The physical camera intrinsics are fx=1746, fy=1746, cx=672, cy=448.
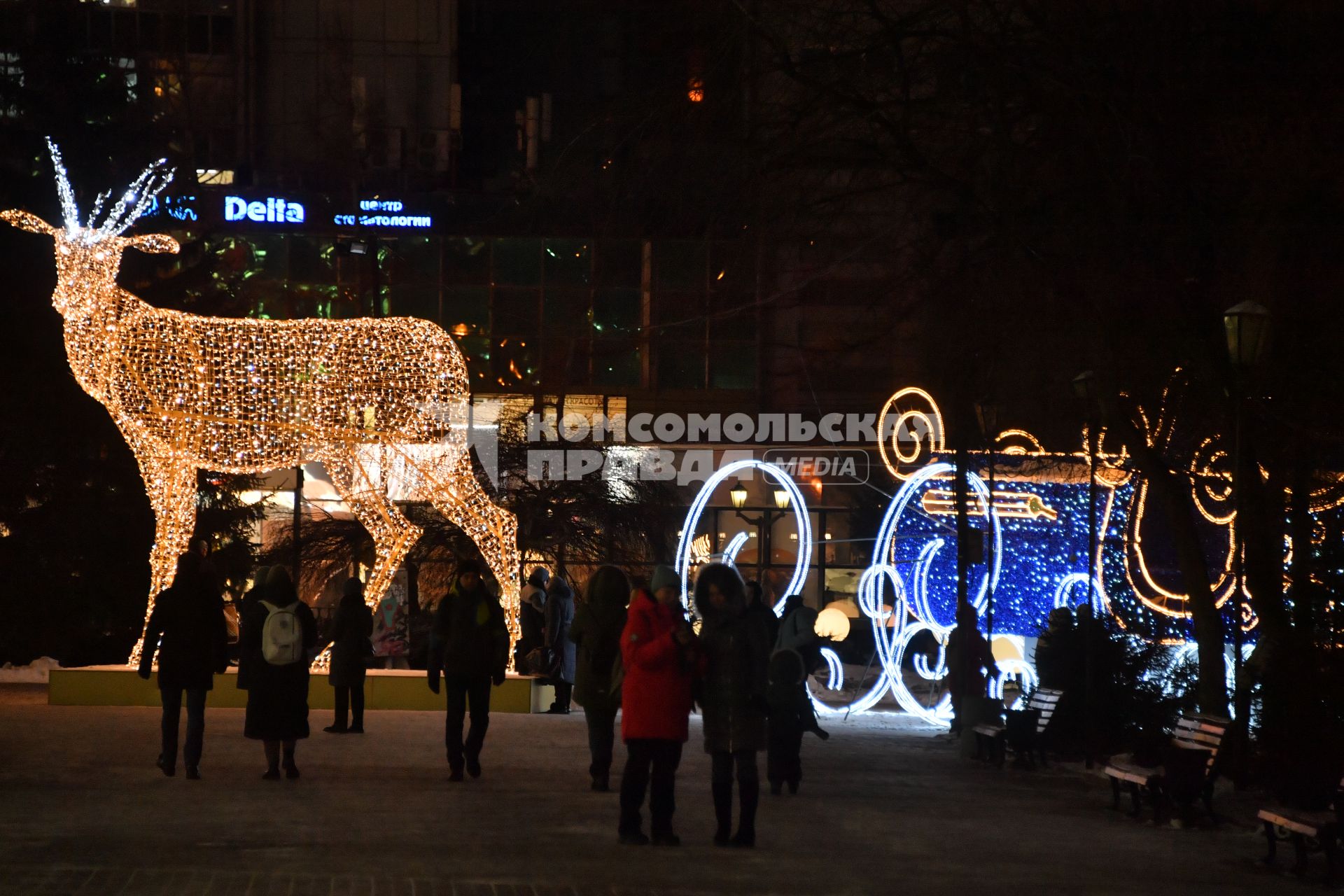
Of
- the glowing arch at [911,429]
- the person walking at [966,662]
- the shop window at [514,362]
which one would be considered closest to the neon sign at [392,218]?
the shop window at [514,362]

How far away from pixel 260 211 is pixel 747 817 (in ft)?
103

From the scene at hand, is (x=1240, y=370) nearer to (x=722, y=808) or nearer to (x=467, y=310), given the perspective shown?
(x=722, y=808)

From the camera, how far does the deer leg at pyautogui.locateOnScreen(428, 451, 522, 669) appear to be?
63.9 ft

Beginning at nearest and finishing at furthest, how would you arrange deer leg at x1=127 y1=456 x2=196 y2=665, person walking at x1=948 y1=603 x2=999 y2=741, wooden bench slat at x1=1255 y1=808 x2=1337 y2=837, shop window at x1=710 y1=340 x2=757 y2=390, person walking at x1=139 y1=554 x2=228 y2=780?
wooden bench slat at x1=1255 y1=808 x2=1337 y2=837 → person walking at x1=139 y1=554 x2=228 y2=780 → person walking at x1=948 y1=603 x2=999 y2=741 → deer leg at x1=127 y1=456 x2=196 y2=665 → shop window at x1=710 y1=340 x2=757 y2=390

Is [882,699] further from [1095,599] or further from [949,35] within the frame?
[949,35]

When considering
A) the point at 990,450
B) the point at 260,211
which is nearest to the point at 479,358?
the point at 260,211

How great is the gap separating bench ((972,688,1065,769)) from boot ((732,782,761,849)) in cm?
637

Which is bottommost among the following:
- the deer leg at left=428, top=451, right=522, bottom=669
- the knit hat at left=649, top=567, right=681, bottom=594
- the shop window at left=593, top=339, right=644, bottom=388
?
the knit hat at left=649, top=567, right=681, bottom=594

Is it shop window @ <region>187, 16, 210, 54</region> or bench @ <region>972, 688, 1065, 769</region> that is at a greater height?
shop window @ <region>187, 16, 210, 54</region>

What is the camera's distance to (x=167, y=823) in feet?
33.3

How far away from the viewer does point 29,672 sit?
2469cm

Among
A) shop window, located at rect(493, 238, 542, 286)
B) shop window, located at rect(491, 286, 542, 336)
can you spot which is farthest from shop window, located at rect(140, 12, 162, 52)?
shop window, located at rect(491, 286, 542, 336)

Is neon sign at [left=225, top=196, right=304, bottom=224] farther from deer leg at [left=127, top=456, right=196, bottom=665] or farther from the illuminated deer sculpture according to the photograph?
deer leg at [left=127, top=456, right=196, bottom=665]

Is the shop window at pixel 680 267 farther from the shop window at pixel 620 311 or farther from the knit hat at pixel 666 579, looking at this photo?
the knit hat at pixel 666 579
